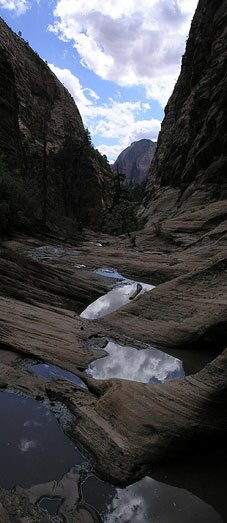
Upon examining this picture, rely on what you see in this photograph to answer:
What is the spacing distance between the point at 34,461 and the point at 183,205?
118ft

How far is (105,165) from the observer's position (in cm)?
8419

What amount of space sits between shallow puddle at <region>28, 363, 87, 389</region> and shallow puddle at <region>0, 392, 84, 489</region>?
40.8 inches

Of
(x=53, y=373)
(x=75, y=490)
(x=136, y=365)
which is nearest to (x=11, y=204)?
(x=136, y=365)

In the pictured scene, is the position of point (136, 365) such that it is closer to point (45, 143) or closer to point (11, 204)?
point (11, 204)

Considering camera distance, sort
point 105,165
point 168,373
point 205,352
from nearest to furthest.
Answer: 1. point 168,373
2. point 205,352
3. point 105,165

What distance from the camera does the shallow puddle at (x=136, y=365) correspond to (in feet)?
32.9

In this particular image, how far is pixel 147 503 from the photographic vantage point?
221 inches

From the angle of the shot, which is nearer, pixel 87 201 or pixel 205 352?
pixel 205 352

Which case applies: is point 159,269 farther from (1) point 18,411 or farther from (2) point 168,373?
(1) point 18,411

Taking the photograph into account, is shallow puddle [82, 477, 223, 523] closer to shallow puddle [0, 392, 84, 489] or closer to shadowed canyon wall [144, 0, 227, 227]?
shallow puddle [0, 392, 84, 489]

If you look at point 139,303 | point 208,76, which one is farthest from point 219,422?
point 208,76

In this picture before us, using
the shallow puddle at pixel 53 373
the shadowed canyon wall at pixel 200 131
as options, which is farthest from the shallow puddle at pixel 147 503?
the shadowed canyon wall at pixel 200 131

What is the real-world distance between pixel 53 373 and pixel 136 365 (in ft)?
7.79

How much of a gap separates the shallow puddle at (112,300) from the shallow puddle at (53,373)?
5.32 meters
